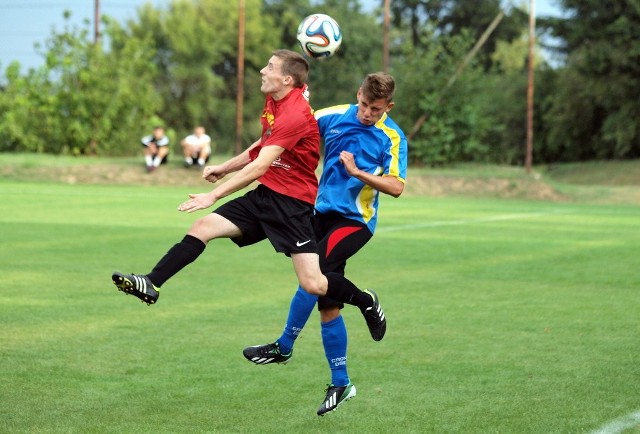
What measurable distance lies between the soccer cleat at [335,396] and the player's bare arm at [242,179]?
54.9 inches

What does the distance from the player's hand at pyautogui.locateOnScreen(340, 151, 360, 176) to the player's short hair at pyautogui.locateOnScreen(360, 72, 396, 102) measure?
0.43m

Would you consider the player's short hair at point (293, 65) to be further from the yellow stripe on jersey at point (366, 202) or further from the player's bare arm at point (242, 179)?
the yellow stripe on jersey at point (366, 202)

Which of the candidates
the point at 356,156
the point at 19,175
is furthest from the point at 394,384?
the point at 19,175

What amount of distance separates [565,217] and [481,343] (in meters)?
17.7

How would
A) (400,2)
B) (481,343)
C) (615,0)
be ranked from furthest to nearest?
(400,2) < (615,0) < (481,343)

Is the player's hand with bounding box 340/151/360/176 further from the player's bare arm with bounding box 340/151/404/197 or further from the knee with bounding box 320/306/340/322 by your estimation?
the knee with bounding box 320/306/340/322

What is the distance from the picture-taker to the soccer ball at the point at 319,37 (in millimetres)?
8008

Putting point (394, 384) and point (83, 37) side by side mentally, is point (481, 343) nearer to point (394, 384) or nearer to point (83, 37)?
point (394, 384)

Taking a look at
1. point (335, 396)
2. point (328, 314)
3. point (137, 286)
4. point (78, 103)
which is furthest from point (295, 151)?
point (78, 103)

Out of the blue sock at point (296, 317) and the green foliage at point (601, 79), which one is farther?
the green foliage at point (601, 79)

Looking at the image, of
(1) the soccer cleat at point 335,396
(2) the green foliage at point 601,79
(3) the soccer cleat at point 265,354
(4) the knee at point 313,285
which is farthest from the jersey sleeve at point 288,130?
(2) the green foliage at point 601,79

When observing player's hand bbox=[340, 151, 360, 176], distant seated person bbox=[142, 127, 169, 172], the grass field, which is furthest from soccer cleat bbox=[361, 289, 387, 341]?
distant seated person bbox=[142, 127, 169, 172]

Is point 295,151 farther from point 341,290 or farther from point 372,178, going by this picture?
point 341,290

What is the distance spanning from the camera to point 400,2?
85.9 m
